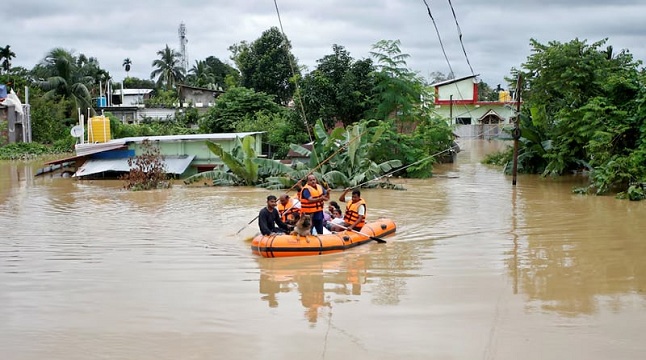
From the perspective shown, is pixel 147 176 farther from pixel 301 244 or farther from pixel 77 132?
pixel 301 244

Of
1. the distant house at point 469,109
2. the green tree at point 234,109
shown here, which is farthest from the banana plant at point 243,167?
the distant house at point 469,109

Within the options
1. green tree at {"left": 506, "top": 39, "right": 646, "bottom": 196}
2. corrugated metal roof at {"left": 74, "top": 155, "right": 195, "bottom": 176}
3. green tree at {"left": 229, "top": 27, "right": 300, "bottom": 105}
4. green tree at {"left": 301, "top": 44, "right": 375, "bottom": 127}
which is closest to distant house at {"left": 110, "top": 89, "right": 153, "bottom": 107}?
green tree at {"left": 229, "top": 27, "right": 300, "bottom": 105}

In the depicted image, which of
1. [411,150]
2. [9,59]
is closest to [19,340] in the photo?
[411,150]

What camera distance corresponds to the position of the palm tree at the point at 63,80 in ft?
161

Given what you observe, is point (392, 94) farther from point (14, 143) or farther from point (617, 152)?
point (14, 143)

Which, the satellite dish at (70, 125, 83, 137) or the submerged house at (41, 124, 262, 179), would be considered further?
the satellite dish at (70, 125, 83, 137)

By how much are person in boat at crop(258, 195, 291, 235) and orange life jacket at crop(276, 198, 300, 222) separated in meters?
0.60

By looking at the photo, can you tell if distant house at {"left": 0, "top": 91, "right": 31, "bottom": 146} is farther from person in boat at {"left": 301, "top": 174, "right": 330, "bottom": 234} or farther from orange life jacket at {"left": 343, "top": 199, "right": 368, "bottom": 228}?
person in boat at {"left": 301, "top": 174, "right": 330, "bottom": 234}

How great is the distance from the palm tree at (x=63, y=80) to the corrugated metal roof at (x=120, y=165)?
21.4 meters

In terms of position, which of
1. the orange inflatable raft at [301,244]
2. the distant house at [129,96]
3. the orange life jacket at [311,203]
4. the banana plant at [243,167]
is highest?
the distant house at [129,96]

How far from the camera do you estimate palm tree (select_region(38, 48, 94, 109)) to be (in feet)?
161

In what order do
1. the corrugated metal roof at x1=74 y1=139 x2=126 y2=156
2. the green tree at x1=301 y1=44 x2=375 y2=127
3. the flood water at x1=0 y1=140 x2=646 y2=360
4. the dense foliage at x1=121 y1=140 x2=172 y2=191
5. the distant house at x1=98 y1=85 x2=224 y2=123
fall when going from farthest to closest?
the distant house at x1=98 y1=85 x2=224 y2=123, the green tree at x1=301 y1=44 x2=375 y2=127, the corrugated metal roof at x1=74 y1=139 x2=126 y2=156, the dense foliage at x1=121 y1=140 x2=172 y2=191, the flood water at x1=0 y1=140 x2=646 y2=360

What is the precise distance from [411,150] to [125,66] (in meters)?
78.2

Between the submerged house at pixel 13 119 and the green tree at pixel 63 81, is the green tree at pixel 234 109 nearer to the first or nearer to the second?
the submerged house at pixel 13 119
